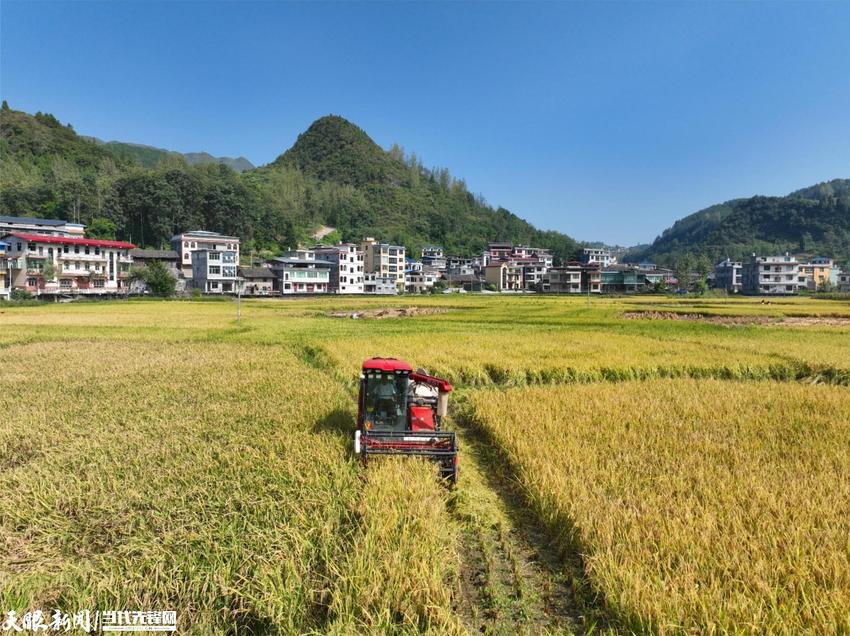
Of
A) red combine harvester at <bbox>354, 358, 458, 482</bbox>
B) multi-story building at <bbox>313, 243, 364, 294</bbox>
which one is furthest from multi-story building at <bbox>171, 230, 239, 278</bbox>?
red combine harvester at <bbox>354, 358, 458, 482</bbox>

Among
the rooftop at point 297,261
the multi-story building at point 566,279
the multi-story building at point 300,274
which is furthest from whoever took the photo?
the multi-story building at point 566,279

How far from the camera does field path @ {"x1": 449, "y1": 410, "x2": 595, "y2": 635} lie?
3.62 metres

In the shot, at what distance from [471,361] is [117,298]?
179 feet

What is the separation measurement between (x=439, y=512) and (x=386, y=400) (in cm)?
196

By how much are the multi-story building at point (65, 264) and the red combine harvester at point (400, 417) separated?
57997 mm

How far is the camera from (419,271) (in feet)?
288

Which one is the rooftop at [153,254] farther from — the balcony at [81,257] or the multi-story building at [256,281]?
the multi-story building at [256,281]

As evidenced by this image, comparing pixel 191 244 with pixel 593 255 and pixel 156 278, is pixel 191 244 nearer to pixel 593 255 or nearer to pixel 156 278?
pixel 156 278

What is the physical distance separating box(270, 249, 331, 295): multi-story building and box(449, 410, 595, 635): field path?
65545mm

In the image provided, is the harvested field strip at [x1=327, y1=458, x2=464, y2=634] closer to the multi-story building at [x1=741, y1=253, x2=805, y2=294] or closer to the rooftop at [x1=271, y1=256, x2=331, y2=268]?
the rooftop at [x1=271, y1=256, x2=331, y2=268]

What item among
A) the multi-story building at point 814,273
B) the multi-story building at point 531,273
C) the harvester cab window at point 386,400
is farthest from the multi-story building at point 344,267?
the multi-story building at point 814,273

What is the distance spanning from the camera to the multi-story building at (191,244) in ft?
218

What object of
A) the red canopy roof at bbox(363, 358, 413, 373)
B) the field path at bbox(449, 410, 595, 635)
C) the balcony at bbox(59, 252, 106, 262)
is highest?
the balcony at bbox(59, 252, 106, 262)

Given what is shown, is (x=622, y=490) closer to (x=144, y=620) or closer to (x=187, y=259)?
(x=144, y=620)
